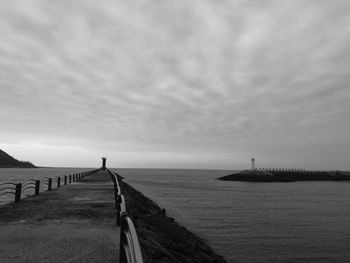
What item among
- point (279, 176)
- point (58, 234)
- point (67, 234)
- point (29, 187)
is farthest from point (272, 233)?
point (279, 176)

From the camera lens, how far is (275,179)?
10406cm

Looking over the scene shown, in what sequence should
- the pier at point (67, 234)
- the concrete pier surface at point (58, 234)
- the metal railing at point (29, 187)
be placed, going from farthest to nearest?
the metal railing at point (29, 187) < the concrete pier surface at point (58, 234) < the pier at point (67, 234)

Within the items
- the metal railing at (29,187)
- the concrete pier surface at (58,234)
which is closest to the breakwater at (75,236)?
the concrete pier surface at (58,234)

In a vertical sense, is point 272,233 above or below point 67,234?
below

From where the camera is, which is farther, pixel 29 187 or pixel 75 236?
pixel 29 187

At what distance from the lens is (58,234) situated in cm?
783

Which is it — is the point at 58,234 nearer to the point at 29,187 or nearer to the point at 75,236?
the point at 75,236

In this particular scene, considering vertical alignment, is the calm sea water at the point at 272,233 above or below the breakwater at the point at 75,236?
below

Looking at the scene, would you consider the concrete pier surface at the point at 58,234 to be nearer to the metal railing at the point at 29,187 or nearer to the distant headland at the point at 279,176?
the metal railing at the point at 29,187

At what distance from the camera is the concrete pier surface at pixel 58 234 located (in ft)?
20.1

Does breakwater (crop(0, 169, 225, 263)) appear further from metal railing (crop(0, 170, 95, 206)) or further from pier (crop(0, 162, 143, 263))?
metal railing (crop(0, 170, 95, 206))

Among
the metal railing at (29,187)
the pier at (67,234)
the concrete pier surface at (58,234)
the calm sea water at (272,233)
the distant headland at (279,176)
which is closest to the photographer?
the pier at (67,234)

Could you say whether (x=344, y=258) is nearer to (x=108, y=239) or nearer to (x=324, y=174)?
(x=108, y=239)

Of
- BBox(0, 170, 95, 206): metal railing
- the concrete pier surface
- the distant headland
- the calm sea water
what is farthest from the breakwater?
the distant headland
